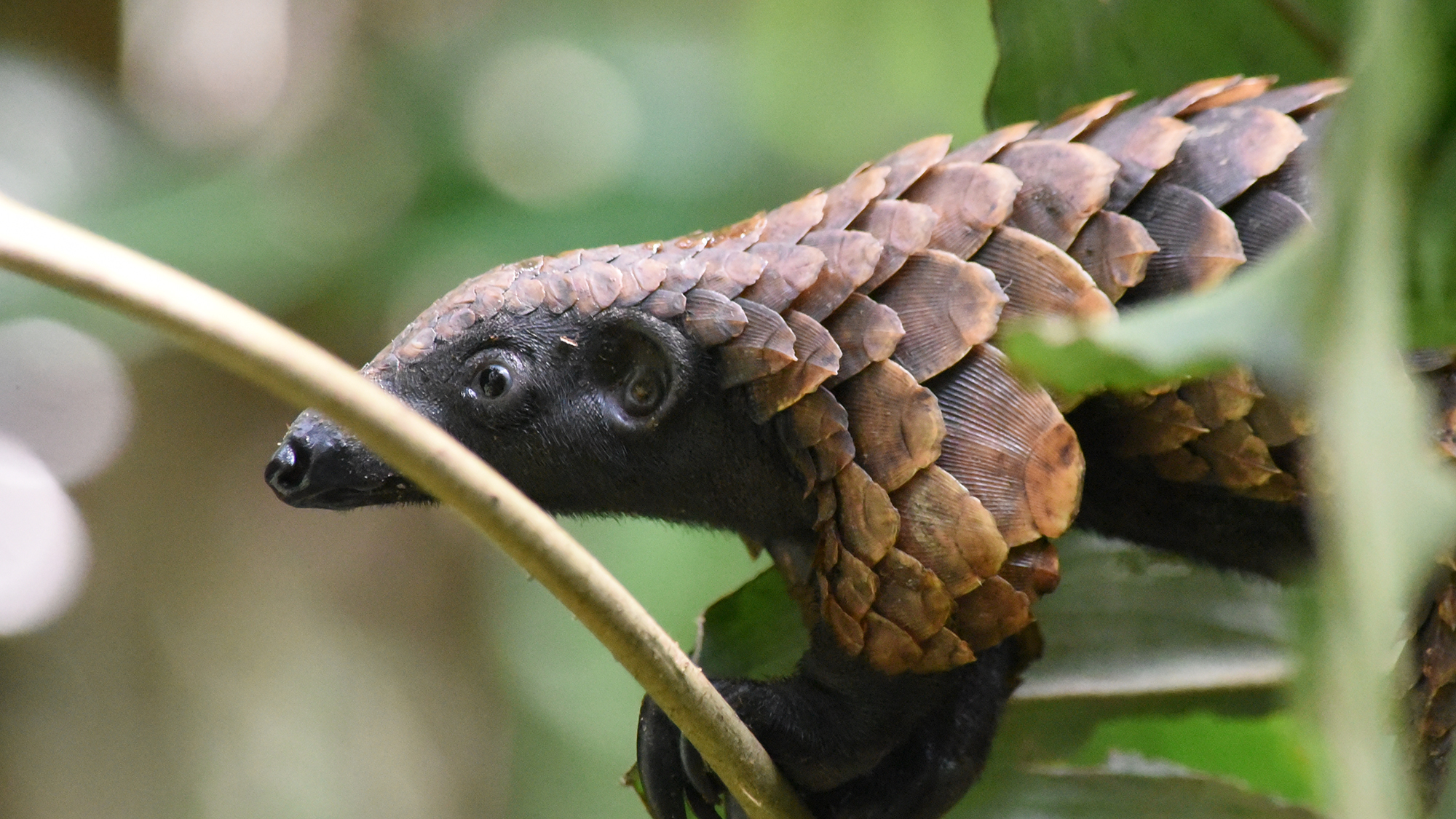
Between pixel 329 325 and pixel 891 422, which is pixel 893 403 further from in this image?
pixel 329 325

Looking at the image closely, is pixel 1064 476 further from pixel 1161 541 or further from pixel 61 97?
pixel 61 97

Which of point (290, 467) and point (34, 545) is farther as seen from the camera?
point (34, 545)

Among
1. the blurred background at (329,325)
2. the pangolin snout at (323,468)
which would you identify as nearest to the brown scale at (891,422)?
the pangolin snout at (323,468)

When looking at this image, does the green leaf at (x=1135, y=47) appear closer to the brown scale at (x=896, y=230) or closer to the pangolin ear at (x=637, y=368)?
the brown scale at (x=896, y=230)

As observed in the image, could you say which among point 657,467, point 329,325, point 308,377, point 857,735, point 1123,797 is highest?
point 308,377

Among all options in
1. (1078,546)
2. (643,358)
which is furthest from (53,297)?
(1078,546)

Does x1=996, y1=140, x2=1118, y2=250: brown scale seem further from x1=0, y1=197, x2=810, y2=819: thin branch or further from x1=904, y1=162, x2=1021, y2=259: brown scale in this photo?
x1=0, y1=197, x2=810, y2=819: thin branch

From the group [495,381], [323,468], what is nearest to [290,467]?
[323,468]
